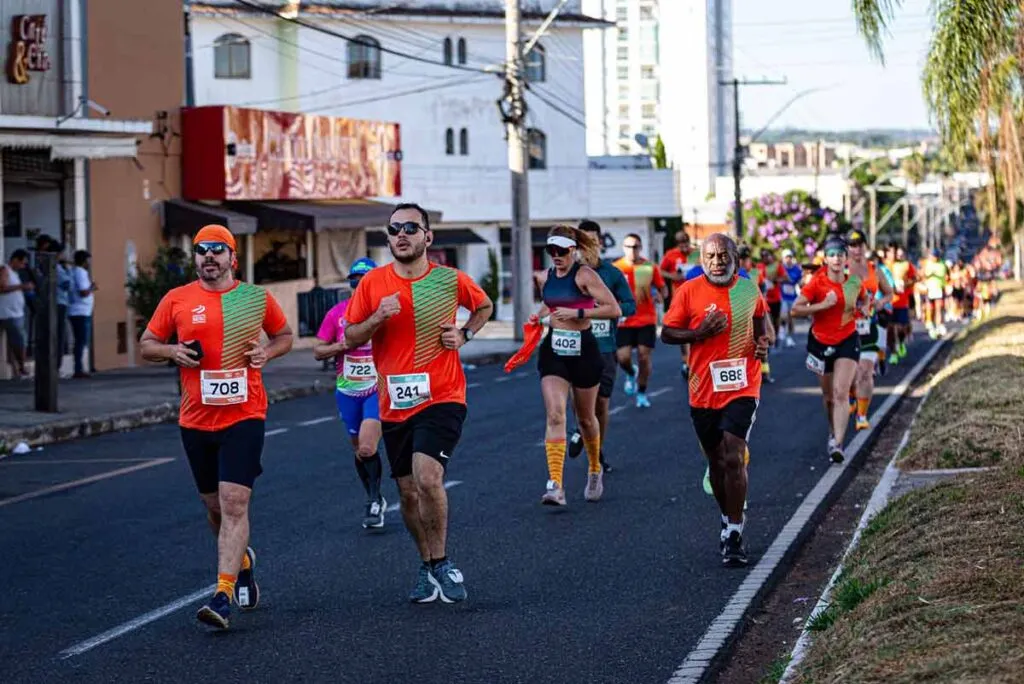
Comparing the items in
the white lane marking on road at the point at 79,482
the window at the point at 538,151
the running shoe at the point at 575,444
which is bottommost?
the white lane marking on road at the point at 79,482

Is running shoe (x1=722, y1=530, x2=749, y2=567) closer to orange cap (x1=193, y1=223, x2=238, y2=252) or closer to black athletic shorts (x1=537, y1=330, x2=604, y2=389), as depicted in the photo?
black athletic shorts (x1=537, y1=330, x2=604, y2=389)

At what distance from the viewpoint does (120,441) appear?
19.2 m

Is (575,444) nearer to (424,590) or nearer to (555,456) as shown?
(555,456)

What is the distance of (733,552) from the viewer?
10.4m

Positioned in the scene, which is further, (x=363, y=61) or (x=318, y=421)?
(x=363, y=61)

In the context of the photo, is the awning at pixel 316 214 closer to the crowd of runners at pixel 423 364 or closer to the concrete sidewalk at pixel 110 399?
the concrete sidewalk at pixel 110 399

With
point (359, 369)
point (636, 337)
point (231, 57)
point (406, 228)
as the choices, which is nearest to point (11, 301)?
point (636, 337)

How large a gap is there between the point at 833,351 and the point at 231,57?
154 feet

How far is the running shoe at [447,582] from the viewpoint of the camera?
925 cm

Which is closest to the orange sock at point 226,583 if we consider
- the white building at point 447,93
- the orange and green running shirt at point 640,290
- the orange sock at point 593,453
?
the orange sock at point 593,453

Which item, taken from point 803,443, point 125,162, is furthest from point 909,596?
point 125,162

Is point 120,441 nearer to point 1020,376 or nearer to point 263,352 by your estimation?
point 1020,376

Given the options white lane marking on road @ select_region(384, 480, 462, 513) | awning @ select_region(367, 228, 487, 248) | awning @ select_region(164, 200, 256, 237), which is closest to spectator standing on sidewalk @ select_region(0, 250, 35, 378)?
awning @ select_region(164, 200, 256, 237)

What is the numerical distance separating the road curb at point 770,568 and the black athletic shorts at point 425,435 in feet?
5.27
